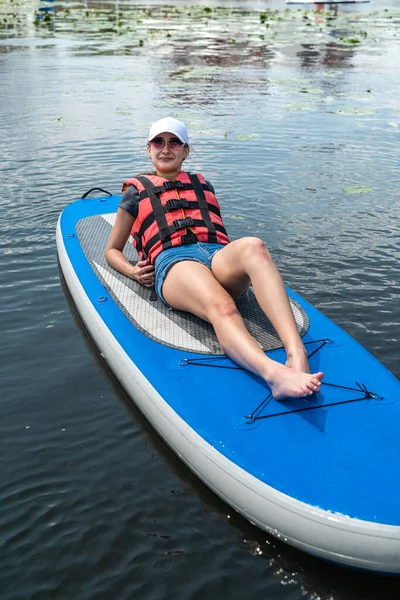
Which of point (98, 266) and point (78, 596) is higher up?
A: point (98, 266)

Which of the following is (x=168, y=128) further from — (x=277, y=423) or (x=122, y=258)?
(x=277, y=423)

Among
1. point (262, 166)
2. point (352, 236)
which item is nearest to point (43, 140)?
point (262, 166)

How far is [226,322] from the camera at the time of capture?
155 inches

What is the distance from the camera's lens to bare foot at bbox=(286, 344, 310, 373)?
3.62 m

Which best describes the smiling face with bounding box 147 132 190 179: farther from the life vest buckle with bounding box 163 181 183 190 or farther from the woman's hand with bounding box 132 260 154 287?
the woman's hand with bounding box 132 260 154 287

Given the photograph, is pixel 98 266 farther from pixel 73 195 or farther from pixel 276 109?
pixel 276 109

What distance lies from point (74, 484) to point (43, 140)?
8.44 m

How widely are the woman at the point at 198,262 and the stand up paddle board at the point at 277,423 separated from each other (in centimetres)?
16

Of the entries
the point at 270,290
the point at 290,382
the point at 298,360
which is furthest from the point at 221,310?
the point at 290,382

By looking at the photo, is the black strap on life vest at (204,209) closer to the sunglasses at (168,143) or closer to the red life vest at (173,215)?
the red life vest at (173,215)

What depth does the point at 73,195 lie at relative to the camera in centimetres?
846

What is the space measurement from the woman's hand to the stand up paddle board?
0.12 m

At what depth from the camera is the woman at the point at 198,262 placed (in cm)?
372

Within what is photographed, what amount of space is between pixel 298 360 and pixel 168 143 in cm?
194
